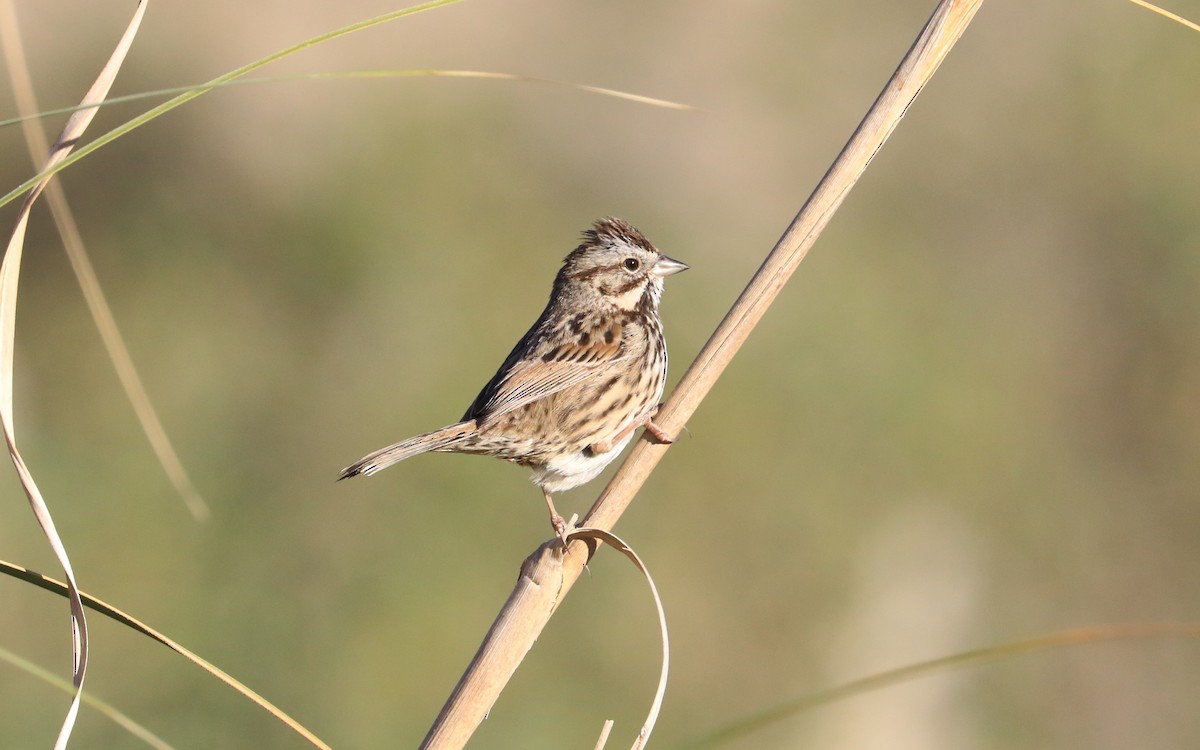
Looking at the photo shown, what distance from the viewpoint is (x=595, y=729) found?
6207 mm

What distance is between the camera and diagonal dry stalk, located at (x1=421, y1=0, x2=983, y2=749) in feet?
6.19

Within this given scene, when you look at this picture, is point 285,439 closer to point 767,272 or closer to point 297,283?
point 297,283

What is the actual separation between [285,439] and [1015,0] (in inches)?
277

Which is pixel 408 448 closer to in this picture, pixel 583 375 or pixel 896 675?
pixel 583 375

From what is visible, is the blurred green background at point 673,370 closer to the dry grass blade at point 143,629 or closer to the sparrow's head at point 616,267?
the sparrow's head at point 616,267

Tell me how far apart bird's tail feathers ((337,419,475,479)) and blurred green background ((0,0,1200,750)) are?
2205mm

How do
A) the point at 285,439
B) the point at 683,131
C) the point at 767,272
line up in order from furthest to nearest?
1. the point at 683,131
2. the point at 285,439
3. the point at 767,272

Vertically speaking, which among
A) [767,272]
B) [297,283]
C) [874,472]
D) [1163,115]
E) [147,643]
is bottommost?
[147,643]

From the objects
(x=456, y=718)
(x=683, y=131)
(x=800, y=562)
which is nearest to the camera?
(x=456, y=718)

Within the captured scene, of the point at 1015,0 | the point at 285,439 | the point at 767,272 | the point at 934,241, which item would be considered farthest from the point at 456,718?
the point at 1015,0

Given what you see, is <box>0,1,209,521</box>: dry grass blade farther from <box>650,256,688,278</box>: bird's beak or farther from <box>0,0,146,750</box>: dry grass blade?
<box>650,256,688,278</box>: bird's beak

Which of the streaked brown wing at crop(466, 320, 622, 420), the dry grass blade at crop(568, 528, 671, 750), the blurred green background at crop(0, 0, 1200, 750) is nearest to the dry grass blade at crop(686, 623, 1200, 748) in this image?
the dry grass blade at crop(568, 528, 671, 750)

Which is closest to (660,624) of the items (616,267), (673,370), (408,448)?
(408,448)

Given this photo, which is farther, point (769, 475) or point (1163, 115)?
point (1163, 115)
